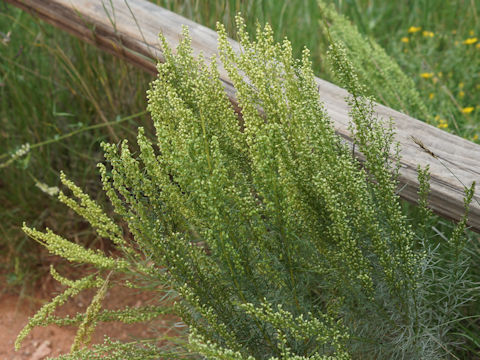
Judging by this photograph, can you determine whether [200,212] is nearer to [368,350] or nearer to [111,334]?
[368,350]

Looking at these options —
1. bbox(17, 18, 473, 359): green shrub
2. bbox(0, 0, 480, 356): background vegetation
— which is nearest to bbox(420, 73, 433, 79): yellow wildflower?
bbox(0, 0, 480, 356): background vegetation

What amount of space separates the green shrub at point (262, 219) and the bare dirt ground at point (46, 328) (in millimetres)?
1159

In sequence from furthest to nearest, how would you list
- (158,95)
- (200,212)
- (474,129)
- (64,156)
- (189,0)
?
(64,156) < (189,0) < (474,129) < (158,95) < (200,212)

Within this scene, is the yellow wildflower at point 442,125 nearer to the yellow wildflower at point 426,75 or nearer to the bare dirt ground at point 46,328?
the yellow wildflower at point 426,75

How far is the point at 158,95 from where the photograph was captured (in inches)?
62.1

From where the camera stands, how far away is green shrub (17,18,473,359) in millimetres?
1378

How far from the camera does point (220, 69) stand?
2.11 meters

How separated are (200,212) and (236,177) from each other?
22 centimetres

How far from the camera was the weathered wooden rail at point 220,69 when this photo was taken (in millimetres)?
1688

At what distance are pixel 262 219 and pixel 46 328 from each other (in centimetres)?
175

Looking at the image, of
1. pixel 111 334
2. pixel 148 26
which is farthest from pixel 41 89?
pixel 111 334

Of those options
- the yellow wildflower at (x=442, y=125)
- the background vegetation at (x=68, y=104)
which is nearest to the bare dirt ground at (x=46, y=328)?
the background vegetation at (x=68, y=104)

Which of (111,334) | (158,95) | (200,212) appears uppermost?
(158,95)

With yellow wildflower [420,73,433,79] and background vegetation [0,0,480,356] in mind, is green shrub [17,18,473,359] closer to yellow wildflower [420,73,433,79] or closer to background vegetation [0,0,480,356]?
background vegetation [0,0,480,356]
